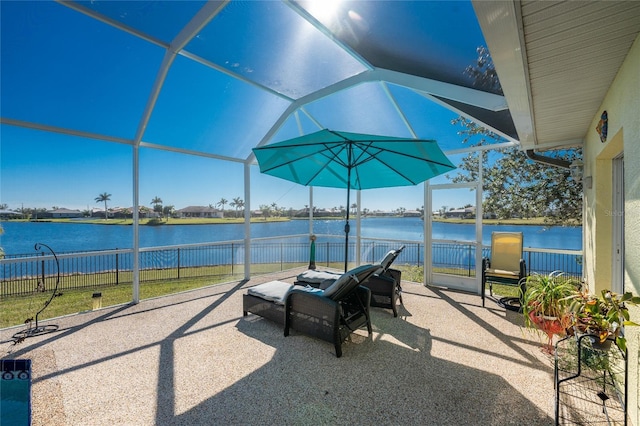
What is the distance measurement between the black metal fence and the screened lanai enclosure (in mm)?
299

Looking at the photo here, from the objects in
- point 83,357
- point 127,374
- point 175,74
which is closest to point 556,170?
point 175,74

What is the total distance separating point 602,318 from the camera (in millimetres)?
2189

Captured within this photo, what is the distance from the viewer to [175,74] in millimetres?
4336

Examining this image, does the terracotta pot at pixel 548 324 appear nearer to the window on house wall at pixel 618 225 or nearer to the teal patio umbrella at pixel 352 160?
the window on house wall at pixel 618 225

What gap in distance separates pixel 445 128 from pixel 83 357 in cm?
652

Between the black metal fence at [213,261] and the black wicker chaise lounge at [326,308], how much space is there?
297 cm

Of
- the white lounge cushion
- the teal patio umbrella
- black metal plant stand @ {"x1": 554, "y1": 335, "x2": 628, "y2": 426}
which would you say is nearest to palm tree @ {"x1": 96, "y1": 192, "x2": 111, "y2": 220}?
the teal patio umbrella

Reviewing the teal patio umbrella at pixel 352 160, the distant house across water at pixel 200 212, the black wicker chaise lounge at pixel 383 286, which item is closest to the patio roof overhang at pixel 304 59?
the teal patio umbrella at pixel 352 160

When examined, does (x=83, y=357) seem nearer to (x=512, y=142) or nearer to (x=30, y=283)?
(x=30, y=283)

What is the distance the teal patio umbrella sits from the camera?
3668 mm

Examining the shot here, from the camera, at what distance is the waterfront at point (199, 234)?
14.8 ft

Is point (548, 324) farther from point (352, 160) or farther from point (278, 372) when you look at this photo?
point (352, 160)

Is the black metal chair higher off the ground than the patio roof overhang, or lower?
lower

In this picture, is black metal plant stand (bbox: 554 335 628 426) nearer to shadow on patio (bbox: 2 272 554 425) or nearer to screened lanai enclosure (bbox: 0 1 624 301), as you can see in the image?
shadow on patio (bbox: 2 272 554 425)
